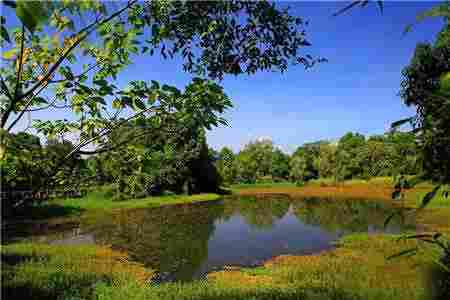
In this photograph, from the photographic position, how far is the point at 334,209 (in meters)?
44.8

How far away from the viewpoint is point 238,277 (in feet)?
55.0

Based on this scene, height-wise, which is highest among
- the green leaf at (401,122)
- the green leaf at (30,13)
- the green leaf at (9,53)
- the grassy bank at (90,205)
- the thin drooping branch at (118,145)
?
the green leaf at (9,53)

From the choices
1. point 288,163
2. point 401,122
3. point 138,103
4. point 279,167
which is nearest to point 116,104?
point 138,103

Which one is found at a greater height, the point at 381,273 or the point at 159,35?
the point at 159,35

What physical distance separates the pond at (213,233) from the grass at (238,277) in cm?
174

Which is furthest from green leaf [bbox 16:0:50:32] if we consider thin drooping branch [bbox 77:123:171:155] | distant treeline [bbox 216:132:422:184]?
distant treeline [bbox 216:132:422:184]

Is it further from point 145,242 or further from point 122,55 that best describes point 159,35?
point 145,242

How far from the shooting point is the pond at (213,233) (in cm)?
2095

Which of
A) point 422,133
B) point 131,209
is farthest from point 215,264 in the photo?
point 131,209

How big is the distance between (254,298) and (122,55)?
9521mm

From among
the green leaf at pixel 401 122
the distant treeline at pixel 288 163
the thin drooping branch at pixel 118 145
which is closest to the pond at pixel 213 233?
the thin drooping branch at pixel 118 145

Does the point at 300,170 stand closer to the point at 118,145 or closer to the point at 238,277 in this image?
the point at 238,277

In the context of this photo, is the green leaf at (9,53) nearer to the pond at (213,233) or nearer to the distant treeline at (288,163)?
the pond at (213,233)

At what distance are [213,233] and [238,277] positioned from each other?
42.9 ft
